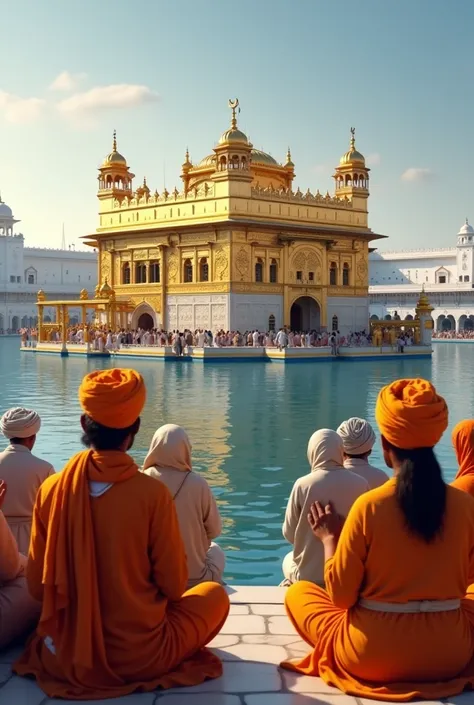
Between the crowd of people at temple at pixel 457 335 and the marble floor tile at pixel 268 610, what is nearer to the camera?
the marble floor tile at pixel 268 610

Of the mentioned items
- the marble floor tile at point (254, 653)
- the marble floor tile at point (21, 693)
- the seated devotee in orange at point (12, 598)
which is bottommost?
the marble floor tile at point (254, 653)

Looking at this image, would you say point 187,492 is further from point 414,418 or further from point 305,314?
point 305,314

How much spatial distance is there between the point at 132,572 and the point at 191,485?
0.96 metres

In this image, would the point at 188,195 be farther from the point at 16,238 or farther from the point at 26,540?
the point at 16,238

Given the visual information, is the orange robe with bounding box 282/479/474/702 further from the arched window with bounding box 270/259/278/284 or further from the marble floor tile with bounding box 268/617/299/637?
the arched window with bounding box 270/259/278/284

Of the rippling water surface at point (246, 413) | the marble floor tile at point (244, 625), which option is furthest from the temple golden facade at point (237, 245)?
the marble floor tile at point (244, 625)

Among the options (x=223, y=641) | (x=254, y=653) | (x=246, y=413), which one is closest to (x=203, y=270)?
(x=246, y=413)

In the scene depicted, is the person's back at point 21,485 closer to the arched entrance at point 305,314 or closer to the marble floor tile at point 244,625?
the marble floor tile at point 244,625

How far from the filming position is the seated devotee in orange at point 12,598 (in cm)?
342

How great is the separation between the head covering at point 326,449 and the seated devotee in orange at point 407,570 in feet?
3.25

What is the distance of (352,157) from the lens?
36.2 m

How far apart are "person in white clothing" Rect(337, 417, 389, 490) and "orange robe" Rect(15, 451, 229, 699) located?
1569mm

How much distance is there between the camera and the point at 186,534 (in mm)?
4047

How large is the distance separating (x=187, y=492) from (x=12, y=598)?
2.95 feet
